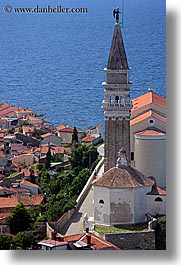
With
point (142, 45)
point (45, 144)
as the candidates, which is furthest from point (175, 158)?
point (45, 144)

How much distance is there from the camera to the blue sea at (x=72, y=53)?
24.9 ft

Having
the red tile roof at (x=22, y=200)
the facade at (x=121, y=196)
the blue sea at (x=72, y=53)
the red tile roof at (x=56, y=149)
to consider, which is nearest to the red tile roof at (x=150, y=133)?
the blue sea at (x=72, y=53)

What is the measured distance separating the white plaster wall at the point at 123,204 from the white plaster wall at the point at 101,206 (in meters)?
0.05

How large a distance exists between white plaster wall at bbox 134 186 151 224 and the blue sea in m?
0.93

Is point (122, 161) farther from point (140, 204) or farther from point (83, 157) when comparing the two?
point (83, 157)

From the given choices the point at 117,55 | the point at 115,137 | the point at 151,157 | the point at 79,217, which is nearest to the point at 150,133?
the point at 151,157

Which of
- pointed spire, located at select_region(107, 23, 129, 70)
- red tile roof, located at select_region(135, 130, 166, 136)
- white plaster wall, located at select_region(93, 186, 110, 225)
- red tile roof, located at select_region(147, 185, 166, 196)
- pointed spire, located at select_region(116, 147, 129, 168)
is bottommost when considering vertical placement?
white plaster wall, located at select_region(93, 186, 110, 225)

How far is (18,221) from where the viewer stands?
807 centimetres

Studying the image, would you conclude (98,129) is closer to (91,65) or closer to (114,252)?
(91,65)

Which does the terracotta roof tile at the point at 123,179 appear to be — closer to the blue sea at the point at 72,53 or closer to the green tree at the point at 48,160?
the blue sea at the point at 72,53

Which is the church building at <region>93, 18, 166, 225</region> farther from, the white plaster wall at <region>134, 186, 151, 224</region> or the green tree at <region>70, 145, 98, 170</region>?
the green tree at <region>70, 145, 98, 170</region>

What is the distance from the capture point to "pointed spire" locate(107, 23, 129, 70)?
28.0 ft

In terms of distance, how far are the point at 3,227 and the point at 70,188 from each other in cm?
120

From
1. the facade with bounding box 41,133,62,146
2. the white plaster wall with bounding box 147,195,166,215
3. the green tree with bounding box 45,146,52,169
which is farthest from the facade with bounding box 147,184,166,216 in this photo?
the facade with bounding box 41,133,62,146
